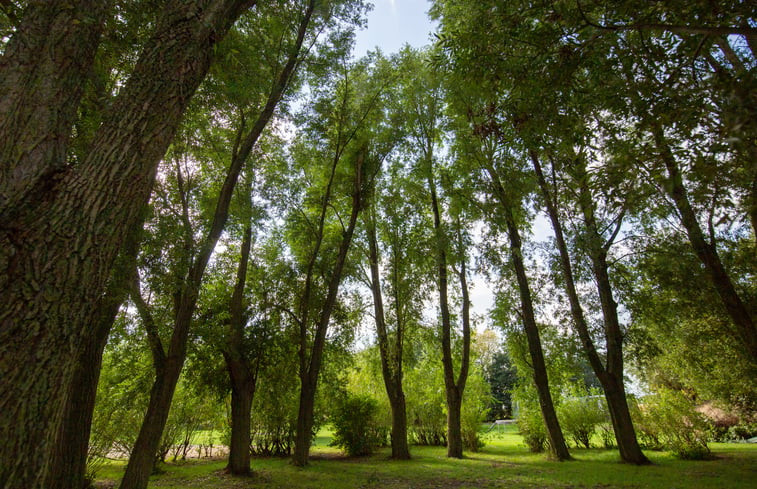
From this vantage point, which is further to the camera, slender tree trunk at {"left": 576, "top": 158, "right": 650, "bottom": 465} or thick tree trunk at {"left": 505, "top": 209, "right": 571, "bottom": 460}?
thick tree trunk at {"left": 505, "top": 209, "right": 571, "bottom": 460}

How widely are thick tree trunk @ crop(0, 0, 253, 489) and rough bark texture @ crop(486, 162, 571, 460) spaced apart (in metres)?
8.96

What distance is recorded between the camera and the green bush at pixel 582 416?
13.9 metres

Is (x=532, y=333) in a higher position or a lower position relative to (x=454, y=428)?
higher

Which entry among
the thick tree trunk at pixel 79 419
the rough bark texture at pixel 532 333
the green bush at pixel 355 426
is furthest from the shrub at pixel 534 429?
the thick tree trunk at pixel 79 419

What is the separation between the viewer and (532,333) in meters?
11.4

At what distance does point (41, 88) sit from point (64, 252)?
56.5 inches

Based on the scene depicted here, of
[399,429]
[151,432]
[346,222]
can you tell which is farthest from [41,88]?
[399,429]

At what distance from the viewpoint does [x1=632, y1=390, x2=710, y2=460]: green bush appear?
32.4 feet

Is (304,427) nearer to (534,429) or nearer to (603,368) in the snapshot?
(534,429)

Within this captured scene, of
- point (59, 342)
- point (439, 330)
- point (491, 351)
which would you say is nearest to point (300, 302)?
point (439, 330)

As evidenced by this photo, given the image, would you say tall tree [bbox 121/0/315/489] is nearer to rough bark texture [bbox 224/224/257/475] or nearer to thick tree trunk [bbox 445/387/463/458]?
rough bark texture [bbox 224/224/257/475]

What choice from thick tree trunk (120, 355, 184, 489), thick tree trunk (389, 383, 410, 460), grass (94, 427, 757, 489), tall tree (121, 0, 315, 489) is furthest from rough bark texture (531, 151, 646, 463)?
thick tree trunk (120, 355, 184, 489)

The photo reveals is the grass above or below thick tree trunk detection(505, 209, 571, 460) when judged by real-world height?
below

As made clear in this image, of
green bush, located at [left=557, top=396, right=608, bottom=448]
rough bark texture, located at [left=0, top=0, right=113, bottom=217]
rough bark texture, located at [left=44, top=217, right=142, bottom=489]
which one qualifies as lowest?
green bush, located at [left=557, top=396, right=608, bottom=448]
